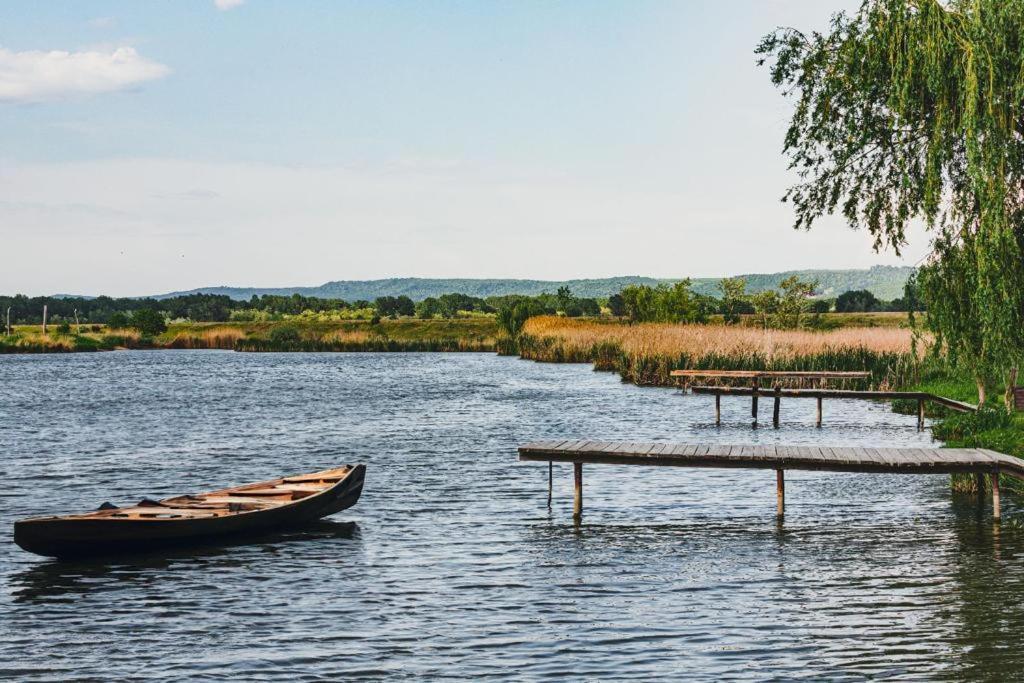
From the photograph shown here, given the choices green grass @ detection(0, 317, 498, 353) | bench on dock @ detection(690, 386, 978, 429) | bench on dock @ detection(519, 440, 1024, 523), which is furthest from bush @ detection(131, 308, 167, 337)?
bench on dock @ detection(519, 440, 1024, 523)

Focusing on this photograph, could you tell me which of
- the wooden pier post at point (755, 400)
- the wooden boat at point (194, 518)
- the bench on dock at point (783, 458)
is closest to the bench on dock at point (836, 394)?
the wooden pier post at point (755, 400)

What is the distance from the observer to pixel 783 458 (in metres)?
17.6

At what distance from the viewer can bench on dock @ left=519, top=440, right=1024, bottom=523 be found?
56.2ft

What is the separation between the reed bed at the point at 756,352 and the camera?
135ft

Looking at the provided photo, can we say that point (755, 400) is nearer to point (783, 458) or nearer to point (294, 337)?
point (783, 458)

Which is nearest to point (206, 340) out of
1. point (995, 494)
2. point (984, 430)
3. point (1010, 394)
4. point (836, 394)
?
point (836, 394)

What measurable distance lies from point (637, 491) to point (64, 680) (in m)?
12.5

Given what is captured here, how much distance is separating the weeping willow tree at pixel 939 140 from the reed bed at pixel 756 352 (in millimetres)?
15205

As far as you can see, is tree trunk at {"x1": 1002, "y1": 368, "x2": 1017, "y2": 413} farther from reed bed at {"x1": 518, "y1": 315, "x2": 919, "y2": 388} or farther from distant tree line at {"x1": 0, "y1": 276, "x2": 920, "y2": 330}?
distant tree line at {"x1": 0, "y1": 276, "x2": 920, "y2": 330}

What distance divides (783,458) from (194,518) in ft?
28.7

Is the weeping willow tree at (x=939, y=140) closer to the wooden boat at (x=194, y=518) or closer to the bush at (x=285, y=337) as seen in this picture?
the wooden boat at (x=194, y=518)

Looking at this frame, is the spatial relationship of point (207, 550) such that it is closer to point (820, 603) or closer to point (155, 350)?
point (820, 603)

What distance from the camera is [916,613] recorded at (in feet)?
40.7

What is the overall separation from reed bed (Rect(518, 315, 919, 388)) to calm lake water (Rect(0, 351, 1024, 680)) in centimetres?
1260
